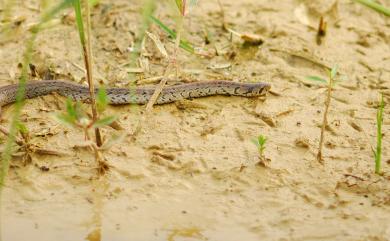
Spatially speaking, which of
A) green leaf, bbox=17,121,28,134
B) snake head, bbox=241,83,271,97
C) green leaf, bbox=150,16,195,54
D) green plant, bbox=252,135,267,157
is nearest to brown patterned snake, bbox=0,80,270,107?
snake head, bbox=241,83,271,97

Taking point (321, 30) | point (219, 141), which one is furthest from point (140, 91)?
point (321, 30)

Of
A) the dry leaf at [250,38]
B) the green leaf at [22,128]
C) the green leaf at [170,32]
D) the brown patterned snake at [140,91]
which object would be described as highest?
the dry leaf at [250,38]

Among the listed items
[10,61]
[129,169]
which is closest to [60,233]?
[129,169]

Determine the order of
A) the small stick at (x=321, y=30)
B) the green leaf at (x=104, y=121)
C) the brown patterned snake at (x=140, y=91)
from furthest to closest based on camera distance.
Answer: the small stick at (x=321, y=30) → the brown patterned snake at (x=140, y=91) → the green leaf at (x=104, y=121)

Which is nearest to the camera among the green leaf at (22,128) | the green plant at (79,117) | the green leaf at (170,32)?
the green plant at (79,117)

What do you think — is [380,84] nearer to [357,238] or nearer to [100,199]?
[357,238]

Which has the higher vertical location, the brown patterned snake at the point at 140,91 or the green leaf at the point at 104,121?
the brown patterned snake at the point at 140,91

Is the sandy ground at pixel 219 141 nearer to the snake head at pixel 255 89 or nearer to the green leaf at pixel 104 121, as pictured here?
the snake head at pixel 255 89

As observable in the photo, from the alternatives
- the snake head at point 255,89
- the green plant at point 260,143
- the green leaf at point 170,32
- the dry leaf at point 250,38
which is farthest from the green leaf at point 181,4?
the dry leaf at point 250,38

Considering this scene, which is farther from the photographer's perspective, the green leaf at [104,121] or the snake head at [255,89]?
the snake head at [255,89]
